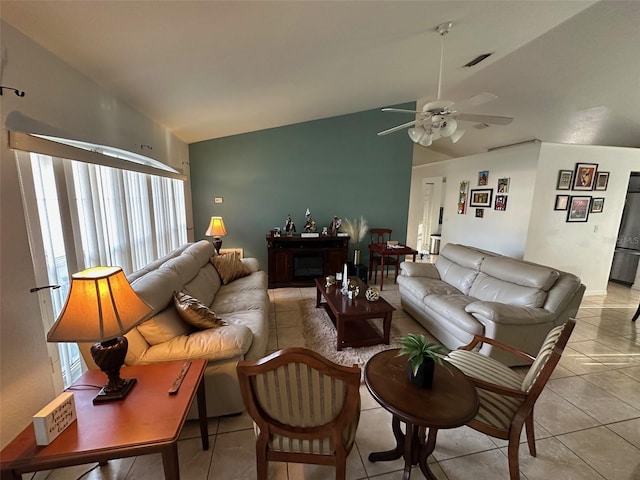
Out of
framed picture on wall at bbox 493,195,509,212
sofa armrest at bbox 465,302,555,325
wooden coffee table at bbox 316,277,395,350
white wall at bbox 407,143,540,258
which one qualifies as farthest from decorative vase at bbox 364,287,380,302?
framed picture on wall at bbox 493,195,509,212

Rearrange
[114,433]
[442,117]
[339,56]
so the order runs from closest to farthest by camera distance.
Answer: [114,433]
[442,117]
[339,56]

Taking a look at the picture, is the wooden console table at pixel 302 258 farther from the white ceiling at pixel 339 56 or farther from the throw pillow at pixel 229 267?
the white ceiling at pixel 339 56

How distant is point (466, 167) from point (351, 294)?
4.88m

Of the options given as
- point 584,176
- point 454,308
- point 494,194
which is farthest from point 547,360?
point 494,194

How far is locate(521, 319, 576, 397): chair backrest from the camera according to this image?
1.34 meters

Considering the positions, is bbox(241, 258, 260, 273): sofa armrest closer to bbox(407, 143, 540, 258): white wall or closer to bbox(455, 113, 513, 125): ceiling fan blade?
bbox(455, 113, 513, 125): ceiling fan blade

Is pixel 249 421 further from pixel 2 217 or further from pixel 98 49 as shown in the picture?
pixel 98 49

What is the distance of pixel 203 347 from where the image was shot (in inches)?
70.5

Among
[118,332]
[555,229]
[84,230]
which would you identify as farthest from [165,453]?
[555,229]

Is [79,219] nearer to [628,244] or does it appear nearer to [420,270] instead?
[420,270]

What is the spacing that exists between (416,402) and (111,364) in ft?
4.85

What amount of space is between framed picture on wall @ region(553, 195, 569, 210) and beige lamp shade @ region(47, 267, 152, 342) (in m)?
5.95

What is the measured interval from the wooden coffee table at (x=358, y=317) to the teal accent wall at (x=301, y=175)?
98.8 inches

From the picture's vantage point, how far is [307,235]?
15.4 ft
